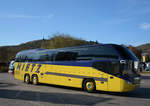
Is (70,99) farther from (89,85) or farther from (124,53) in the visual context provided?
(124,53)

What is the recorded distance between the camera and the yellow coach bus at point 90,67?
11352mm

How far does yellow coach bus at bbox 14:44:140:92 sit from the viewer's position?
37.2ft

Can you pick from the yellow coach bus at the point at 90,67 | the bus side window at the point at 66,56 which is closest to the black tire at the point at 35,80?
the yellow coach bus at the point at 90,67

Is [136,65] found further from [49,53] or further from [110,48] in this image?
[49,53]

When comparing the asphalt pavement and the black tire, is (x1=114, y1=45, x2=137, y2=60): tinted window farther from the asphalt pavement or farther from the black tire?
the black tire

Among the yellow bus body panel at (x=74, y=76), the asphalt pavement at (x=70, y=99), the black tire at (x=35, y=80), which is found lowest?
the asphalt pavement at (x=70, y=99)

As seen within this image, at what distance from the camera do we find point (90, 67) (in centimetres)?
1278

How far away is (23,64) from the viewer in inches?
766

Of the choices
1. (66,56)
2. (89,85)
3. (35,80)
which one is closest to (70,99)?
(89,85)

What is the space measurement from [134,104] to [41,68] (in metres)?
9.83

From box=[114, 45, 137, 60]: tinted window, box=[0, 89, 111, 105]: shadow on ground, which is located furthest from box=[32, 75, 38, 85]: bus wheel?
box=[114, 45, 137, 60]: tinted window

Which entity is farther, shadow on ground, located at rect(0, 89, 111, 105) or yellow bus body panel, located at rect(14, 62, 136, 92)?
yellow bus body panel, located at rect(14, 62, 136, 92)

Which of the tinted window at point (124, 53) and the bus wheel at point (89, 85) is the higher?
the tinted window at point (124, 53)

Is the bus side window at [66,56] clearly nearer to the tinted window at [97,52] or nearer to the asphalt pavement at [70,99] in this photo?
the tinted window at [97,52]
